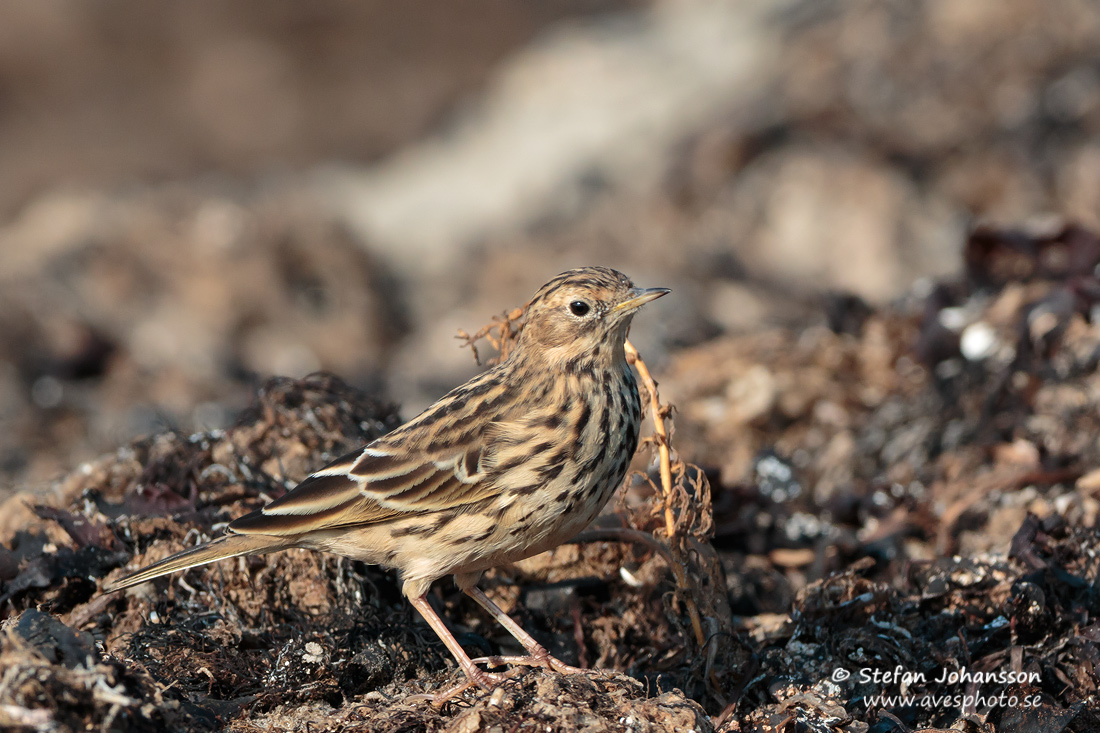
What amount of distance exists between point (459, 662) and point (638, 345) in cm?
543

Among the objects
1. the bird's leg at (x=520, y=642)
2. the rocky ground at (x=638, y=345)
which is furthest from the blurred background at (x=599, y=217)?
the bird's leg at (x=520, y=642)

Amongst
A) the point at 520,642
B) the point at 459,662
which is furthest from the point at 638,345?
the point at 459,662

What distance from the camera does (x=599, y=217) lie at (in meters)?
13.2

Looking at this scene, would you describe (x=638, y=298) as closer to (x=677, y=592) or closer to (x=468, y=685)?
(x=677, y=592)

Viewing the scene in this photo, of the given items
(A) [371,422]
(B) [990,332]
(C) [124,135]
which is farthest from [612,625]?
(C) [124,135]

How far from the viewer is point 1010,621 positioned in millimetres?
4344

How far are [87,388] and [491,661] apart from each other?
25.2ft

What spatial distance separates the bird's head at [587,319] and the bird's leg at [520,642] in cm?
101

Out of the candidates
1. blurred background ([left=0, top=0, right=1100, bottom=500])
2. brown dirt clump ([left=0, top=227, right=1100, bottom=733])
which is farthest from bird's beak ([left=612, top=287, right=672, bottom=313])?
blurred background ([left=0, top=0, right=1100, bottom=500])

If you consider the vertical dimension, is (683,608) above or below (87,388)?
below

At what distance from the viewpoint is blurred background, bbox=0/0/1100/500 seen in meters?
10.3

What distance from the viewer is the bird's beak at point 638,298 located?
4324 mm

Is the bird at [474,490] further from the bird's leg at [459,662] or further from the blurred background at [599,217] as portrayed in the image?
the blurred background at [599,217]

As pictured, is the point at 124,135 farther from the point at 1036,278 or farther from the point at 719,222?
the point at 1036,278
